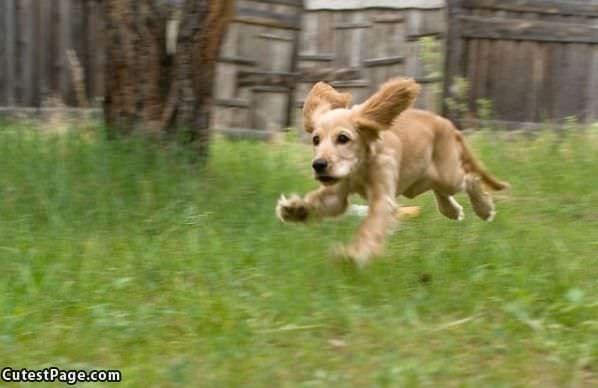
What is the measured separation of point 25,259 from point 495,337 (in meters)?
2.07

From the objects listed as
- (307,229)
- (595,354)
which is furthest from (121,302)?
(595,354)

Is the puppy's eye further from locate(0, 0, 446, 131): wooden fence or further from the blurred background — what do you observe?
locate(0, 0, 446, 131): wooden fence

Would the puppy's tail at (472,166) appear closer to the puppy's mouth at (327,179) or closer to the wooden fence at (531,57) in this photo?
the puppy's mouth at (327,179)

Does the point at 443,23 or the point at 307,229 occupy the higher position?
the point at 443,23

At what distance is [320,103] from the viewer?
16.9 ft

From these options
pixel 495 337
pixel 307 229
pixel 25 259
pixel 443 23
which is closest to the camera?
pixel 495 337

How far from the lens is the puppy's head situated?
4.68 metres

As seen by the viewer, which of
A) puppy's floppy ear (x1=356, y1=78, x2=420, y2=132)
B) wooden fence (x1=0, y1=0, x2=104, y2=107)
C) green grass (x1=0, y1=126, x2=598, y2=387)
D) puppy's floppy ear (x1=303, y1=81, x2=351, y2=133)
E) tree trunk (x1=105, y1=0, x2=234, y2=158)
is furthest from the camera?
wooden fence (x1=0, y1=0, x2=104, y2=107)

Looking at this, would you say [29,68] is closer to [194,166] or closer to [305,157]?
[305,157]

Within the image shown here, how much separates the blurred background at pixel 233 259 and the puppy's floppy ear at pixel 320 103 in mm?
564

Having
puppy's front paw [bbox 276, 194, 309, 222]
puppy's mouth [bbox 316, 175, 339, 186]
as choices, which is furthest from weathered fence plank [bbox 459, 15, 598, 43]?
puppy's mouth [bbox 316, 175, 339, 186]

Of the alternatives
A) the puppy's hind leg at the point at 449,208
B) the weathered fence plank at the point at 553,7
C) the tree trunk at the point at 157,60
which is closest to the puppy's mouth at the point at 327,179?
the puppy's hind leg at the point at 449,208

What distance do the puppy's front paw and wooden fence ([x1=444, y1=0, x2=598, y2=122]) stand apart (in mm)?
6208

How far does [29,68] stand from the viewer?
1127cm
